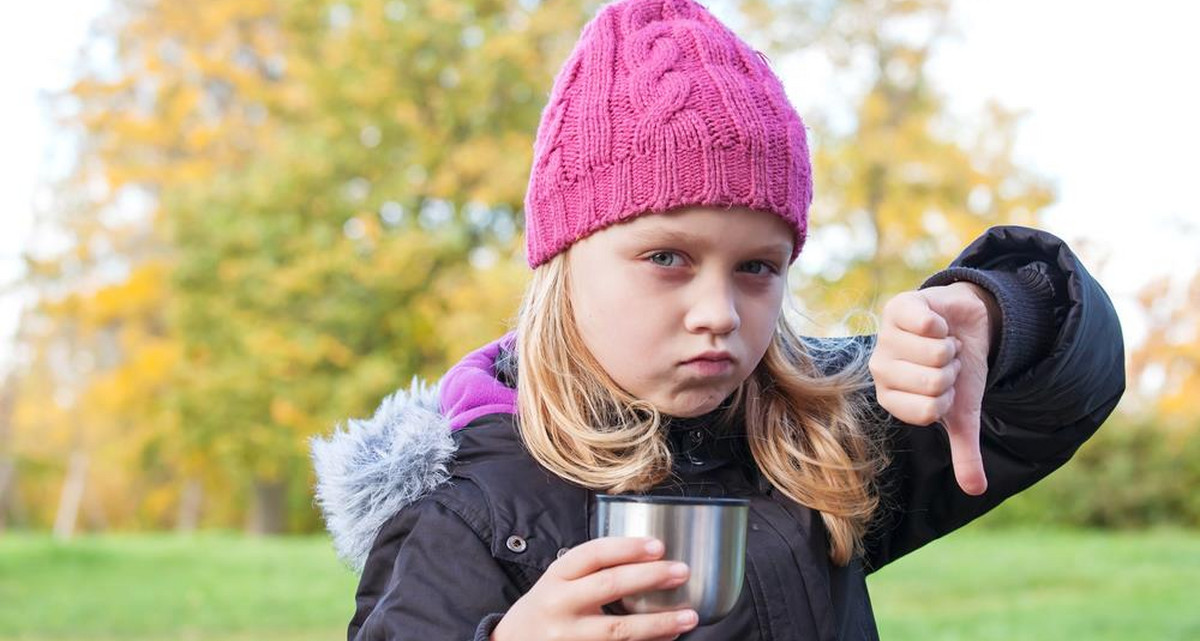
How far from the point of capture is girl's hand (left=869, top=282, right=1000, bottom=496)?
1874 millimetres

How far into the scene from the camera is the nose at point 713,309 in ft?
6.88

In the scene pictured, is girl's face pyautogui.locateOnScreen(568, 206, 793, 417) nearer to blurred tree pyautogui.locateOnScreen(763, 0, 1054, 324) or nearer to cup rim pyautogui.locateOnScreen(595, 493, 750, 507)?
cup rim pyautogui.locateOnScreen(595, 493, 750, 507)

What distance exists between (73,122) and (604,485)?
25658 mm

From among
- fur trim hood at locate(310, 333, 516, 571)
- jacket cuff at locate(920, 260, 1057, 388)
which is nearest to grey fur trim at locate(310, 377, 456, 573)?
fur trim hood at locate(310, 333, 516, 571)

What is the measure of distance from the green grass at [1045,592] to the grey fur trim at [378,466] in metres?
6.06

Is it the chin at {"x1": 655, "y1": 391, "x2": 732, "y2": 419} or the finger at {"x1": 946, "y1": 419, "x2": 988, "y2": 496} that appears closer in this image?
the finger at {"x1": 946, "y1": 419, "x2": 988, "y2": 496}

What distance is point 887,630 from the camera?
27.0 feet

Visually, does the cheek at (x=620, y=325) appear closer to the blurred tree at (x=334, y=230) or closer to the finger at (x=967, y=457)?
the finger at (x=967, y=457)

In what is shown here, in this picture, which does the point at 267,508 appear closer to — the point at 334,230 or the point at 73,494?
the point at 73,494

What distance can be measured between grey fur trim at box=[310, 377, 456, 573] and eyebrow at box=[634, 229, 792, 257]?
49 centimetres

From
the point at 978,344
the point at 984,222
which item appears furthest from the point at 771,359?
the point at 984,222

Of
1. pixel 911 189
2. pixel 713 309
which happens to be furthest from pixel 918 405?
pixel 911 189

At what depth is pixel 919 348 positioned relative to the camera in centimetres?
189

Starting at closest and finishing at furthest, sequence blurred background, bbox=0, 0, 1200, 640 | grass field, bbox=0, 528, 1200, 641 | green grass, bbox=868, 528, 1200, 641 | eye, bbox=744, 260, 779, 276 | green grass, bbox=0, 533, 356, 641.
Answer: eye, bbox=744, 260, 779, 276 < green grass, bbox=868, 528, 1200, 641 < grass field, bbox=0, 528, 1200, 641 < green grass, bbox=0, 533, 356, 641 < blurred background, bbox=0, 0, 1200, 640
